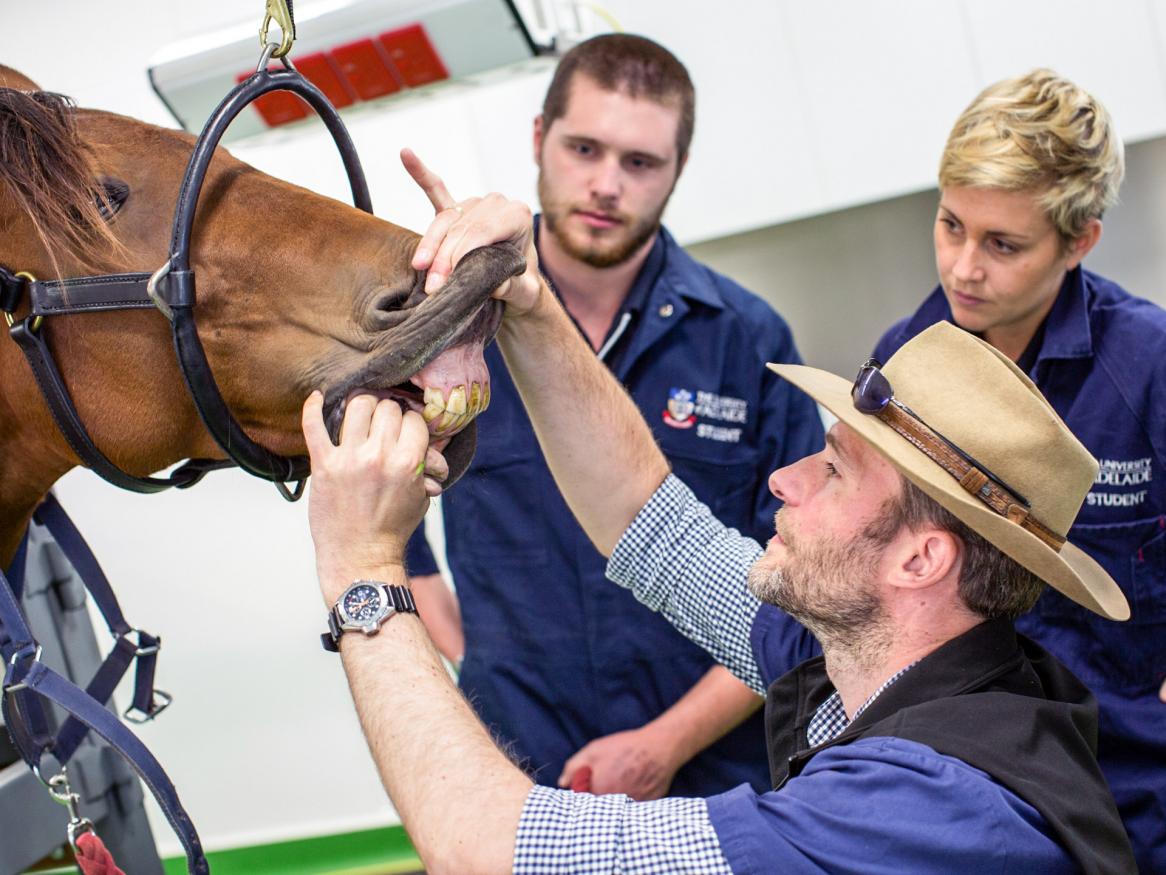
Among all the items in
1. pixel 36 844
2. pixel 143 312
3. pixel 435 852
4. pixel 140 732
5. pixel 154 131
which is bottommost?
pixel 140 732

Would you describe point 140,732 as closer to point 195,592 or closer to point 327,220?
point 195,592

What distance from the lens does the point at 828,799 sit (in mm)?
953

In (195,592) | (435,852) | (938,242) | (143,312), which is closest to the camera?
(435,852)

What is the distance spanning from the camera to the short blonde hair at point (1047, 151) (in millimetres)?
1558

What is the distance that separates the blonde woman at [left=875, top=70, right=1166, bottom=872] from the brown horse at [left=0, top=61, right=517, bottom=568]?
0.87m

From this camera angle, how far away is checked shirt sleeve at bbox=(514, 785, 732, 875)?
91 cm

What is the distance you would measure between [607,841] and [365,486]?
36 centimetres

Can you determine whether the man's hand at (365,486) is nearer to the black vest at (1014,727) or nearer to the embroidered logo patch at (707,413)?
the black vest at (1014,727)

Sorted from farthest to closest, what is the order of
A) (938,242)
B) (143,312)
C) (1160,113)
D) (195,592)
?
(195,592), (1160,113), (938,242), (143,312)

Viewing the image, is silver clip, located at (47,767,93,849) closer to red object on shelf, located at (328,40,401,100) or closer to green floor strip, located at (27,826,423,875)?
red object on shelf, located at (328,40,401,100)

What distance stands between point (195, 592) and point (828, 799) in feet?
8.33

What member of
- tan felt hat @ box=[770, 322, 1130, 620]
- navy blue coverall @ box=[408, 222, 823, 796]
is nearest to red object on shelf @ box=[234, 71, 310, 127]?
navy blue coverall @ box=[408, 222, 823, 796]

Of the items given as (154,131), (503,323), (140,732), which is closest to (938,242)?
(503,323)

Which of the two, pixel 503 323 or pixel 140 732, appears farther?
pixel 140 732
